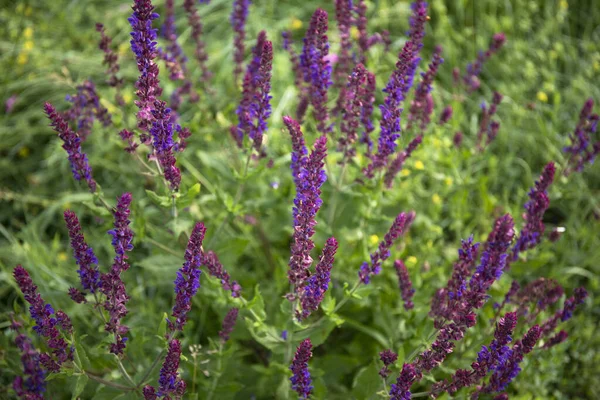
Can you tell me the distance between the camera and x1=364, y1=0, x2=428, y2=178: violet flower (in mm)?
2773

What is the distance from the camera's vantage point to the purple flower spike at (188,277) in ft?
7.58

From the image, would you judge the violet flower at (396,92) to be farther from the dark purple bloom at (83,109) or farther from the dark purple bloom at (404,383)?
the dark purple bloom at (83,109)

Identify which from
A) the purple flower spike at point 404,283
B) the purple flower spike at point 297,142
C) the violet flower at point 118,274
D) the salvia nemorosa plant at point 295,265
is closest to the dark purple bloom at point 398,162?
the salvia nemorosa plant at point 295,265

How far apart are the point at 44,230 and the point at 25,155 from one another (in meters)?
1.07

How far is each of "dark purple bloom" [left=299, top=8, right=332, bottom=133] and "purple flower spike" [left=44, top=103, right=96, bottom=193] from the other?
1.20m

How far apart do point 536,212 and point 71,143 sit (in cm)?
227

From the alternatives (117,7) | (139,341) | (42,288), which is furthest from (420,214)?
(117,7)

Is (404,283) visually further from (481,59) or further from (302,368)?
(481,59)

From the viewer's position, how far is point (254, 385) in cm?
353

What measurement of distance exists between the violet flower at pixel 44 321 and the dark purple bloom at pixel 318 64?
1627 millimetres

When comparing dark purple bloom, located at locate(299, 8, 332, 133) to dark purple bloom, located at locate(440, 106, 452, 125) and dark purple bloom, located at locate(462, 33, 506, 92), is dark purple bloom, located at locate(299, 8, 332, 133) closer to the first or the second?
dark purple bloom, located at locate(440, 106, 452, 125)

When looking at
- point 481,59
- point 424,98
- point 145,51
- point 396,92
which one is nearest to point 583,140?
point 481,59

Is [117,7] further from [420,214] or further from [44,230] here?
[420,214]

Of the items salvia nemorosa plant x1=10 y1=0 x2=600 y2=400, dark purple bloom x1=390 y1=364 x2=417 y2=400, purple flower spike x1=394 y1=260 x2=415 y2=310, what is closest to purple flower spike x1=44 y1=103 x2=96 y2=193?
salvia nemorosa plant x1=10 y1=0 x2=600 y2=400
